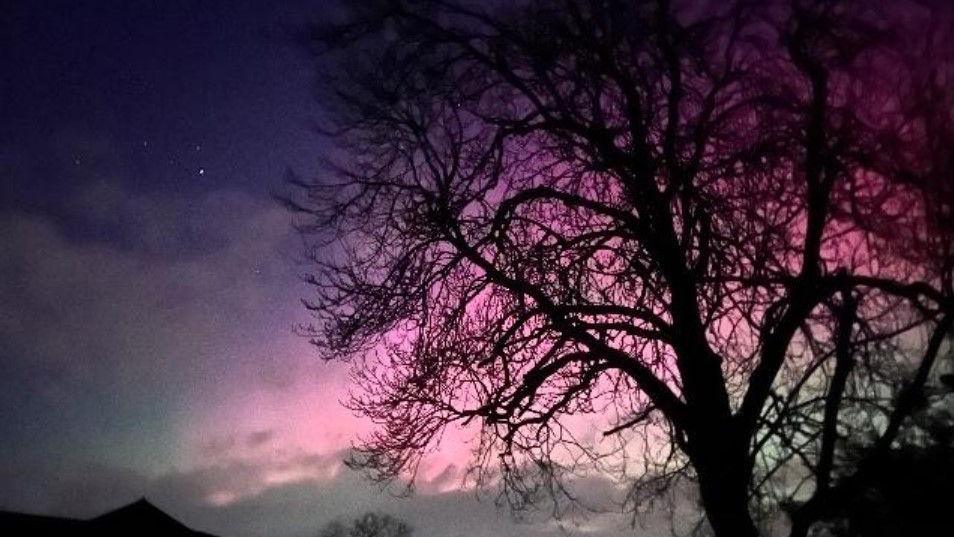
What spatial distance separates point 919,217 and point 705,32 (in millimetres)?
3270

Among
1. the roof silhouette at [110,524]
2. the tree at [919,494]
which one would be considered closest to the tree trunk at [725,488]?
the tree at [919,494]

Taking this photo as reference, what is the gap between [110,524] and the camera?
16453 millimetres

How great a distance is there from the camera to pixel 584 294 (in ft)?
34.4

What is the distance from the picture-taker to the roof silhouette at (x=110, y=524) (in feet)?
47.9

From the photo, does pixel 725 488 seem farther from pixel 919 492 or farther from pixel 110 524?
pixel 110 524

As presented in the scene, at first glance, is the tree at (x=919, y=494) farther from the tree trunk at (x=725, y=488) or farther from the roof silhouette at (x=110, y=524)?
the roof silhouette at (x=110, y=524)

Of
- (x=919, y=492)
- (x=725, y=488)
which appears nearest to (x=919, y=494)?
(x=919, y=492)

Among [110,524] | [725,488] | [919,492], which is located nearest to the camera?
[725,488]

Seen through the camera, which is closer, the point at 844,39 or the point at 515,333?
the point at 844,39

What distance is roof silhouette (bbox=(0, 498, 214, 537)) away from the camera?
14.6m

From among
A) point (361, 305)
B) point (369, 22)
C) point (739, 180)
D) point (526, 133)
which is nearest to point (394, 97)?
point (369, 22)

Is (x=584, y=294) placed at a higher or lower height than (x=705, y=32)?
lower

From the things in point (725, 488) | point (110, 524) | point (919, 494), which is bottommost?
point (725, 488)

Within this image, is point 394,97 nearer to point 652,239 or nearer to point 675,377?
point 652,239
